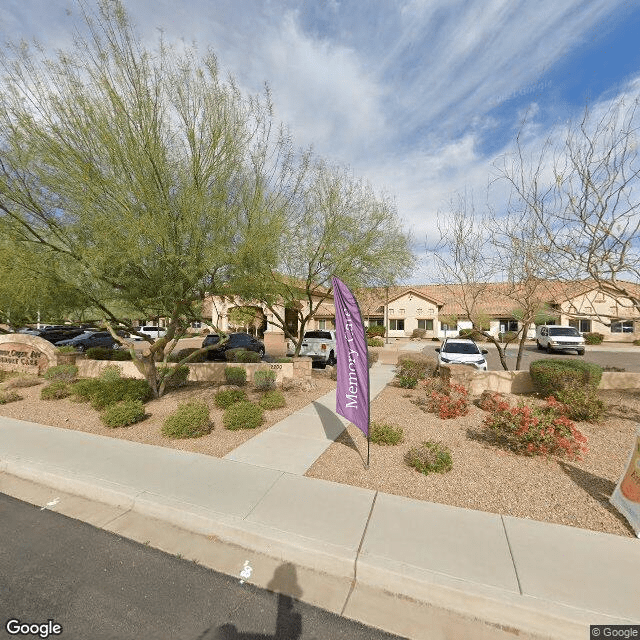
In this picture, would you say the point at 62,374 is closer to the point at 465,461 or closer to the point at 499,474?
the point at 465,461

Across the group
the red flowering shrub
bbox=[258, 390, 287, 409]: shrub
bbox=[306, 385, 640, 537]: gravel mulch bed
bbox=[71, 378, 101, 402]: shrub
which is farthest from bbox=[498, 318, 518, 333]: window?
bbox=[71, 378, 101, 402]: shrub

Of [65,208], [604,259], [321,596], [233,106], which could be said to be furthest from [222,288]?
[604,259]

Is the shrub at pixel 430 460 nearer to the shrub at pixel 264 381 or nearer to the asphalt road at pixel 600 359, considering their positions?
the shrub at pixel 264 381

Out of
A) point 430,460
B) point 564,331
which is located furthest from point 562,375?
point 564,331

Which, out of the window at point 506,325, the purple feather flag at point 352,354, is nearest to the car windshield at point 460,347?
the purple feather flag at point 352,354

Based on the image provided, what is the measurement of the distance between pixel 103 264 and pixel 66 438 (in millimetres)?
3495

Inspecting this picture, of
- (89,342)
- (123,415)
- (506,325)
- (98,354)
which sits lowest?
(123,415)

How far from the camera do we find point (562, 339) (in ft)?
73.9

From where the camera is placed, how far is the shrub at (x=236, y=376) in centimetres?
1116

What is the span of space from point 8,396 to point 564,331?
3026 cm

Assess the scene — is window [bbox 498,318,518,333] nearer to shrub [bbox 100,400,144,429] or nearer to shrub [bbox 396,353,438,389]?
shrub [bbox 396,353,438,389]

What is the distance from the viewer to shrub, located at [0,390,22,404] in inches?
346

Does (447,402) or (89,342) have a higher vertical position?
(89,342)

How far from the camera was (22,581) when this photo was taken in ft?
9.91
